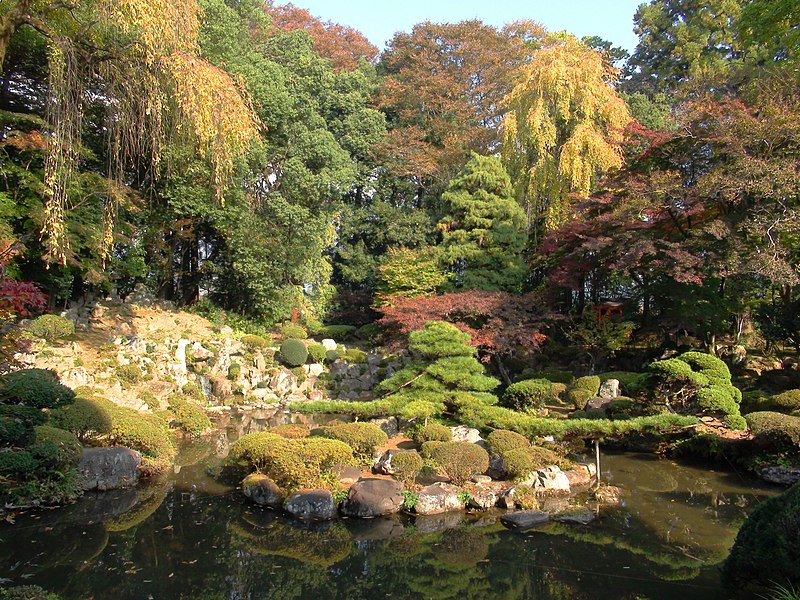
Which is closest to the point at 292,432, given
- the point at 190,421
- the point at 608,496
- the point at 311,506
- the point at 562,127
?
the point at 311,506

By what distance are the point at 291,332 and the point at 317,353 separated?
148 cm

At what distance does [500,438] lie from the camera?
24.6 ft

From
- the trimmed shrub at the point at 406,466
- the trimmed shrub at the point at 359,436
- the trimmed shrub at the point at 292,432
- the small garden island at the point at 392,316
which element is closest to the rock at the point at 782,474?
the small garden island at the point at 392,316

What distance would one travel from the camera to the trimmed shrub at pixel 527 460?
7180 mm

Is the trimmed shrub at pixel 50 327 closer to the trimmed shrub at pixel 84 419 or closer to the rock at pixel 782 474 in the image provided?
the trimmed shrub at pixel 84 419

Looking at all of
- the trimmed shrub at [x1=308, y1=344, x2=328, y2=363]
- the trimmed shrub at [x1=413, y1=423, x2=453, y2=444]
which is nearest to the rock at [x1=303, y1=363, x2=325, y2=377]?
the trimmed shrub at [x1=308, y1=344, x2=328, y2=363]

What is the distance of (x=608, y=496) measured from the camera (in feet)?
22.9

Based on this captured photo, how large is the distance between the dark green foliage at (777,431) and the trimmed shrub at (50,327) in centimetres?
1229

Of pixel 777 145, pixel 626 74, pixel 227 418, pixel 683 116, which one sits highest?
pixel 626 74

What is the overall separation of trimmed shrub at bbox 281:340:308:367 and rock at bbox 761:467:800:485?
10.8 m

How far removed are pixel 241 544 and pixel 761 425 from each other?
7164 millimetres

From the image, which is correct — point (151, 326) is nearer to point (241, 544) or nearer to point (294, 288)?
→ point (294, 288)

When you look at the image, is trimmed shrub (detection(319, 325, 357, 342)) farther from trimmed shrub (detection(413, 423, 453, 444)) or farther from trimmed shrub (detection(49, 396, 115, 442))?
trimmed shrub (detection(49, 396, 115, 442))

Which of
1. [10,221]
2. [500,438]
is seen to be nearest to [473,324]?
[500,438]
